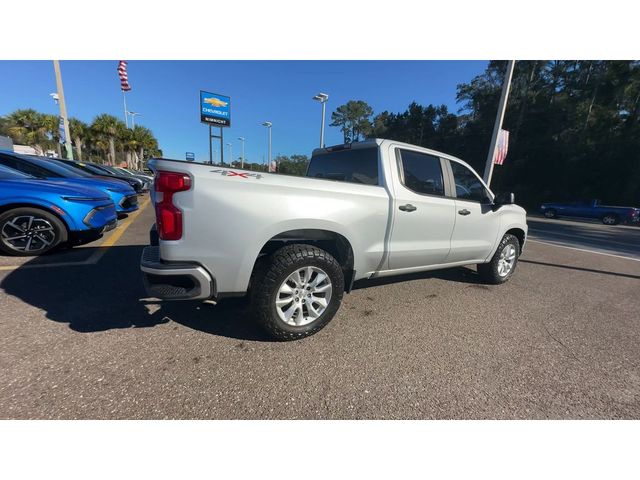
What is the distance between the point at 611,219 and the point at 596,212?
979 millimetres

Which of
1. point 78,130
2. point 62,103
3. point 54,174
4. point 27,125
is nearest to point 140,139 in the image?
point 78,130

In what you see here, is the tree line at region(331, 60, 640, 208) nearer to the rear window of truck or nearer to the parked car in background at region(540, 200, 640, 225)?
the parked car in background at region(540, 200, 640, 225)

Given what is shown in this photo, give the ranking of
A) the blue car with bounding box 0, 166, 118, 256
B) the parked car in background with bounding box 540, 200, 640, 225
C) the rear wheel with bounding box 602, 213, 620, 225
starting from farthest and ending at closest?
the rear wheel with bounding box 602, 213, 620, 225, the parked car in background with bounding box 540, 200, 640, 225, the blue car with bounding box 0, 166, 118, 256

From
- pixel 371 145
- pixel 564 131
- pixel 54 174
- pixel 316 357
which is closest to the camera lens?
pixel 316 357

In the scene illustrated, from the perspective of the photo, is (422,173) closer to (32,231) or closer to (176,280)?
(176,280)

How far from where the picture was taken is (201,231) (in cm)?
204

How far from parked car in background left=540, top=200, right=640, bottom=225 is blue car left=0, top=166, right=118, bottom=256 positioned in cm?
2581

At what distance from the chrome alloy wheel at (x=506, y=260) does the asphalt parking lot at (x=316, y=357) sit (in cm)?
60

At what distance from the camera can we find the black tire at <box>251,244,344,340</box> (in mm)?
2316

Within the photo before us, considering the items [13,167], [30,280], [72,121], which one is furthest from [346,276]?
[72,121]

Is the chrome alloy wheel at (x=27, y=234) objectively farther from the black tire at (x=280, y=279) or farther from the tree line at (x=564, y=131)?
the tree line at (x=564, y=131)

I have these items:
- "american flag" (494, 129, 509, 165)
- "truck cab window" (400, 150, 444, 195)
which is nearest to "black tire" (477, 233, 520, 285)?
"truck cab window" (400, 150, 444, 195)

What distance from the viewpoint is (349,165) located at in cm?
325

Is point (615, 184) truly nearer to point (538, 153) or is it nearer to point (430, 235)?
point (538, 153)
